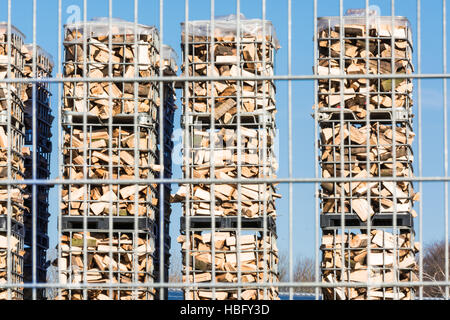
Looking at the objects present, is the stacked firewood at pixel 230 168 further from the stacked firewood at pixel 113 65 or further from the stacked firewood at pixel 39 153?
the stacked firewood at pixel 39 153

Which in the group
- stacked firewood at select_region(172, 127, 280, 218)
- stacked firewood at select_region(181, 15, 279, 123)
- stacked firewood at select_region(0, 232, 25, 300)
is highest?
stacked firewood at select_region(181, 15, 279, 123)

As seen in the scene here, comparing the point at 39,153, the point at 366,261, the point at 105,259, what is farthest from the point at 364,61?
the point at 39,153

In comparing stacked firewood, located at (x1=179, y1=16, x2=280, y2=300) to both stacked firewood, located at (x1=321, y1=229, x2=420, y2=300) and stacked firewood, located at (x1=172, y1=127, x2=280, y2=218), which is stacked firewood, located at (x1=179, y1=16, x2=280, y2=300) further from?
stacked firewood, located at (x1=321, y1=229, x2=420, y2=300)

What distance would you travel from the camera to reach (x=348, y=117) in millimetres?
8578

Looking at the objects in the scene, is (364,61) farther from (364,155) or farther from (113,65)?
(113,65)

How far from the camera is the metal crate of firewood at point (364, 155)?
27.7 ft

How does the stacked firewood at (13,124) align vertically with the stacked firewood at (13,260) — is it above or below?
above

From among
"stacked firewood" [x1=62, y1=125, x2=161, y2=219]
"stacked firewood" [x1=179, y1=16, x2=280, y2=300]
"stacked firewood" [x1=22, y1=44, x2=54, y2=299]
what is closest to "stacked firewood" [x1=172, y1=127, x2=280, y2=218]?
"stacked firewood" [x1=179, y1=16, x2=280, y2=300]

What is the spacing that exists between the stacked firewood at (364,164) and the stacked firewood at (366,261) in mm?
233

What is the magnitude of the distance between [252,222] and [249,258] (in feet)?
1.06

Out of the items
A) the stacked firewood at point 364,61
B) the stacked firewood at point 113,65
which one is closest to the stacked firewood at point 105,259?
the stacked firewood at point 113,65

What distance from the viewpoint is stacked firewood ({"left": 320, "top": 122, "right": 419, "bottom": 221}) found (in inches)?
334

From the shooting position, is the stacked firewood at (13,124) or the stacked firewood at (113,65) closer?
the stacked firewood at (113,65)
